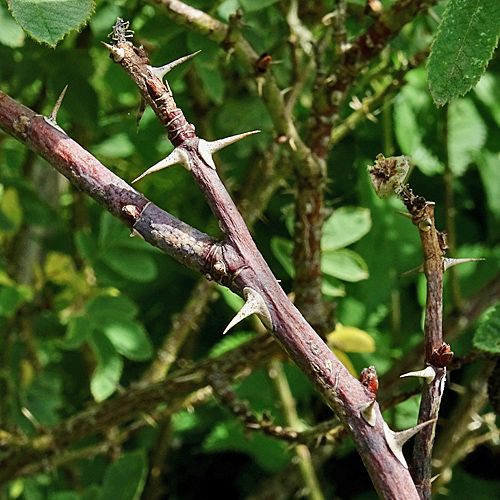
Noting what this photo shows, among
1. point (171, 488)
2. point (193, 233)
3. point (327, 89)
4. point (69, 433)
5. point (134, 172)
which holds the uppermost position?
point (134, 172)

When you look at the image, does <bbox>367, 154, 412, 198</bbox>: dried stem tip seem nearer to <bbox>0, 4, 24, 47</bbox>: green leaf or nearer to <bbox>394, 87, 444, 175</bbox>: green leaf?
<bbox>0, 4, 24, 47</bbox>: green leaf

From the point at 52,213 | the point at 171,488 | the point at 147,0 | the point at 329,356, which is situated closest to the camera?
the point at 329,356

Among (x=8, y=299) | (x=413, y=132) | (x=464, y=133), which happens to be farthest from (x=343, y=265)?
(x=8, y=299)

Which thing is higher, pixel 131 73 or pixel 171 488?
pixel 131 73

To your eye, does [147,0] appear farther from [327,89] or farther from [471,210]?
[471,210]

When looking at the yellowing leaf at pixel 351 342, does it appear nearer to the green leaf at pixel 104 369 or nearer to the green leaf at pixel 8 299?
the green leaf at pixel 104 369

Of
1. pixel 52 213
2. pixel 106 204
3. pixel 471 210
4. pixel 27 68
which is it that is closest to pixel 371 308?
pixel 471 210

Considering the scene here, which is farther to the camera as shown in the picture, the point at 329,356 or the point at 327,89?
the point at 327,89

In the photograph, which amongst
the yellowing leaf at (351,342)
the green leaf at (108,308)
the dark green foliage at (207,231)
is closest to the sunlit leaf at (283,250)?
the dark green foliage at (207,231)
